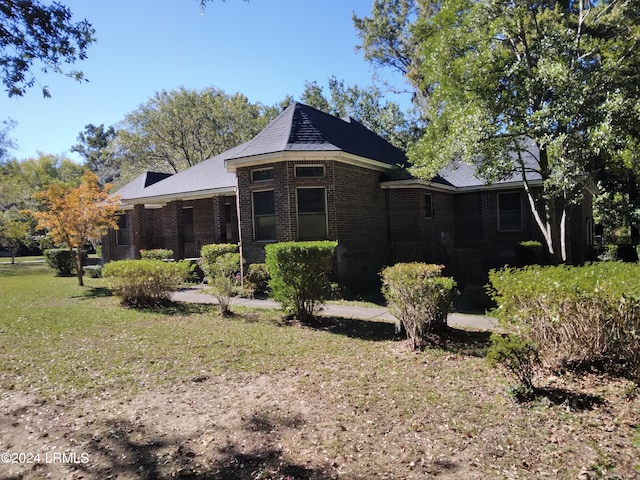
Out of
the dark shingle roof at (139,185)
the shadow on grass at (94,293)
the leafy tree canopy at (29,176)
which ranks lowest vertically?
the shadow on grass at (94,293)

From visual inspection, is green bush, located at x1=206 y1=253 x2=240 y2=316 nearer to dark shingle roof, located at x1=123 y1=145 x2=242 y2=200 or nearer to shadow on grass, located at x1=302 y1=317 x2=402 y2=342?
shadow on grass, located at x1=302 y1=317 x2=402 y2=342

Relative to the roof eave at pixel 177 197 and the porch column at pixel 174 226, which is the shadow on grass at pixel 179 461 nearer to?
the roof eave at pixel 177 197

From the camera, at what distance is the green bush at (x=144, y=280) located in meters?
10.6

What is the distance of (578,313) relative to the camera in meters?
4.66

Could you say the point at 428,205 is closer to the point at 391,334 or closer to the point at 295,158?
the point at 295,158

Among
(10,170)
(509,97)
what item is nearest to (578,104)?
(509,97)

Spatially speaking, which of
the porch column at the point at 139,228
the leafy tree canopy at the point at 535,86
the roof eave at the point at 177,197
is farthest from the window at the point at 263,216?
the porch column at the point at 139,228

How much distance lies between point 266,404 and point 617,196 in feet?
88.1

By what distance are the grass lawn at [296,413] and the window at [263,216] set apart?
6400 mm

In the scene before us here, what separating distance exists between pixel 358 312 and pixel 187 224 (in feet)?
37.1

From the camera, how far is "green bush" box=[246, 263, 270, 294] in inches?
496

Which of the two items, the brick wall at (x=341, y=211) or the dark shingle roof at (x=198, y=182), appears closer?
the brick wall at (x=341, y=211)

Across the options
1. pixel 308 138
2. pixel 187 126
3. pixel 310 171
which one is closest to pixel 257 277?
pixel 310 171

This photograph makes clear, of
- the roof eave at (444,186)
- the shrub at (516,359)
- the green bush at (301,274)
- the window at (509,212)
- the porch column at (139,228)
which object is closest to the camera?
the shrub at (516,359)
